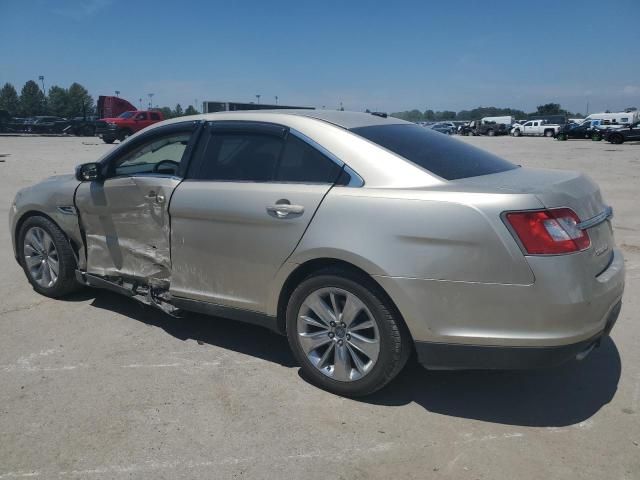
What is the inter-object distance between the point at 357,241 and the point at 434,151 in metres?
0.92

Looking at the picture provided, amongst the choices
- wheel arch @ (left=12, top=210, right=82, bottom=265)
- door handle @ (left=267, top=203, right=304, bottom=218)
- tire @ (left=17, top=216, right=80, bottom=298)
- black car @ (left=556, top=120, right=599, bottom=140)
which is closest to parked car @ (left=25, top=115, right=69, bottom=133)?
black car @ (left=556, top=120, right=599, bottom=140)

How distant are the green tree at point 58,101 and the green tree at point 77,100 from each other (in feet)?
1.59

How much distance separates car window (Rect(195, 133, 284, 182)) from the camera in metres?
3.65

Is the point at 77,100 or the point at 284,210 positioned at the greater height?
the point at 77,100

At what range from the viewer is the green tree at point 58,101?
83338mm

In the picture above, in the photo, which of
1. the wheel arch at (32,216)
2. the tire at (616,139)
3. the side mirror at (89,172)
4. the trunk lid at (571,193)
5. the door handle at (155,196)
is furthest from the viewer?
the tire at (616,139)

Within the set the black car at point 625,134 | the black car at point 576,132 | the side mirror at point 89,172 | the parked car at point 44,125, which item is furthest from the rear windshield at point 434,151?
the parked car at point 44,125

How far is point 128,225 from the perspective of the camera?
14.1 feet

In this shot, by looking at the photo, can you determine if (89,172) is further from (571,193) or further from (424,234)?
(571,193)

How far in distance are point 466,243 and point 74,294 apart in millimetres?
3843

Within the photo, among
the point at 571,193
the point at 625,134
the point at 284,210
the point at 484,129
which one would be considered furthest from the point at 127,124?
the point at 484,129

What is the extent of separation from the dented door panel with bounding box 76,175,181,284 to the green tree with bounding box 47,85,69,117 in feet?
283

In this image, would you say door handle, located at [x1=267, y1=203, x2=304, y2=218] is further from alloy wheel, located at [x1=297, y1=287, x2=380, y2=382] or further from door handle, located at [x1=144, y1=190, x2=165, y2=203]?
door handle, located at [x1=144, y1=190, x2=165, y2=203]

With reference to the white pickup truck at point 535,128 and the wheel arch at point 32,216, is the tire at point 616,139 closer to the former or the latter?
the white pickup truck at point 535,128
